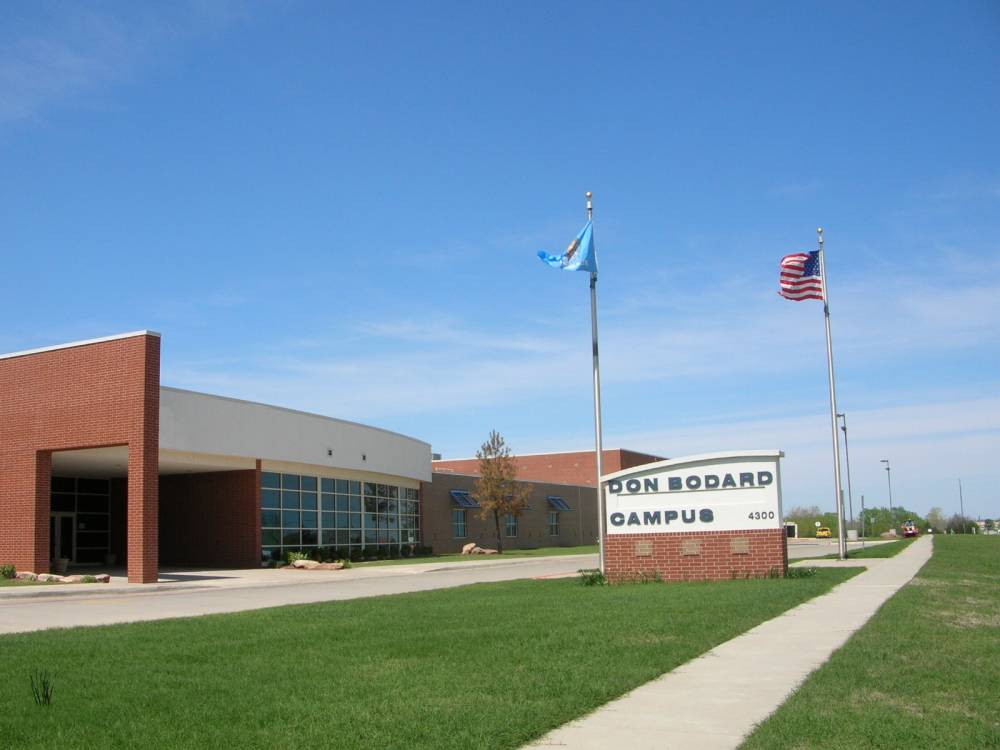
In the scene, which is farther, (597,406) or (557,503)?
(557,503)

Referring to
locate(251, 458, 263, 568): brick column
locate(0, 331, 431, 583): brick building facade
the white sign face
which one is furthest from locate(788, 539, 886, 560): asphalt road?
locate(251, 458, 263, 568): brick column

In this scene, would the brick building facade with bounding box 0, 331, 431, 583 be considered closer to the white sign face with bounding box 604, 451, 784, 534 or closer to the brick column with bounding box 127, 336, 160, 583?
the brick column with bounding box 127, 336, 160, 583

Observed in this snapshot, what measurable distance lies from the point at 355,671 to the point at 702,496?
13908mm

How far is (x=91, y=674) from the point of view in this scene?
A: 391 inches

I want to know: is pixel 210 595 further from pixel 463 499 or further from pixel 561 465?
pixel 561 465

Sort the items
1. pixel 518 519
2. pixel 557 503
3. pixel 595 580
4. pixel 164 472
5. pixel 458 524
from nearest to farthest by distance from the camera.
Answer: pixel 595 580, pixel 164 472, pixel 458 524, pixel 518 519, pixel 557 503

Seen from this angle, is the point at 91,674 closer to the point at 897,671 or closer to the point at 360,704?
the point at 360,704

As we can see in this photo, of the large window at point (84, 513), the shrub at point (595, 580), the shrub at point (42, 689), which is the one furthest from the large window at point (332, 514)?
the shrub at point (42, 689)

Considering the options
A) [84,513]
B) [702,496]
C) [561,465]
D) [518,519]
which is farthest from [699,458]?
[561,465]

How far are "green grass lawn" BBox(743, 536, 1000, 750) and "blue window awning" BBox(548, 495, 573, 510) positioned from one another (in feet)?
170

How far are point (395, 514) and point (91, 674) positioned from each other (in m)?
38.1

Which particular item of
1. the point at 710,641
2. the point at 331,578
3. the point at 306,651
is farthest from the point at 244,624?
the point at 331,578

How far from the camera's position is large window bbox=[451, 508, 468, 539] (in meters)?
53.8

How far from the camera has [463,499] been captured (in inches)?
2147
